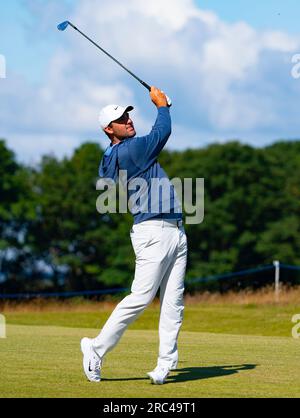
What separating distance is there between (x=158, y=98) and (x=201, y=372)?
275cm

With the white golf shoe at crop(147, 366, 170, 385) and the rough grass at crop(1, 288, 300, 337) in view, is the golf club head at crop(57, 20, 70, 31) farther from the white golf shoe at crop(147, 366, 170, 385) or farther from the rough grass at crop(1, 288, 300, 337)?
the rough grass at crop(1, 288, 300, 337)

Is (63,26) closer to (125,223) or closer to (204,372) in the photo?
(204,372)

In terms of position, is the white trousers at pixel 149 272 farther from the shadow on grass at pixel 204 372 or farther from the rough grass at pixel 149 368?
the rough grass at pixel 149 368

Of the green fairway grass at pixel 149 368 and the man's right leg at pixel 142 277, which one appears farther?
the man's right leg at pixel 142 277

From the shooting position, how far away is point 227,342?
1464 centimetres

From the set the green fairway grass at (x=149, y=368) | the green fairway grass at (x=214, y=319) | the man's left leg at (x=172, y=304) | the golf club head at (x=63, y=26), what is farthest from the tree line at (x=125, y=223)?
the man's left leg at (x=172, y=304)

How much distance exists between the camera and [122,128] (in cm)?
997

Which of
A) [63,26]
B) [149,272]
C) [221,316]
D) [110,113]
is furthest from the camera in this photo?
[221,316]

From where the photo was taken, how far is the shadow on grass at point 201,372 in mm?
9945

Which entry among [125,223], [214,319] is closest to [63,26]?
[214,319]

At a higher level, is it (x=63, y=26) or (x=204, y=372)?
(x=63, y=26)

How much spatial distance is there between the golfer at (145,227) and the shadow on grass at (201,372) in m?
0.19
